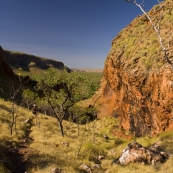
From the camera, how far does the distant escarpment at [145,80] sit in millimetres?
22345

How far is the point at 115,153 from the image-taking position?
20656 mm

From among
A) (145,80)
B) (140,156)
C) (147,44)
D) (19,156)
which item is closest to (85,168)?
(140,156)

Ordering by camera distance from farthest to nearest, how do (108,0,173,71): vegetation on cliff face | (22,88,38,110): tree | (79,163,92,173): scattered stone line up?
(22,88,38,110): tree, (108,0,173,71): vegetation on cliff face, (79,163,92,173): scattered stone

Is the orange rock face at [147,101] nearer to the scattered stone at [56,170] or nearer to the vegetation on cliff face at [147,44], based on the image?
the vegetation on cliff face at [147,44]

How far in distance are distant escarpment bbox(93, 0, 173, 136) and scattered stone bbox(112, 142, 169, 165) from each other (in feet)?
30.2

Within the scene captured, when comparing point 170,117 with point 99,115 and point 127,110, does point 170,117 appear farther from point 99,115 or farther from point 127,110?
point 99,115

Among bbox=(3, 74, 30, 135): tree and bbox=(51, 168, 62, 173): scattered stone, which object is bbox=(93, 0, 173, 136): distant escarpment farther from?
bbox=(3, 74, 30, 135): tree

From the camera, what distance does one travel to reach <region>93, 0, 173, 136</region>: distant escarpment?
73.3ft

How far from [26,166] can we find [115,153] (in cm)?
1001

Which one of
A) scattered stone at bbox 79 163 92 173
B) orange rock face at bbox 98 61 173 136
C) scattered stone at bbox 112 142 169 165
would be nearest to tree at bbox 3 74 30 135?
scattered stone at bbox 79 163 92 173

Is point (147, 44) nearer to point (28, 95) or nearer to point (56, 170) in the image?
point (56, 170)

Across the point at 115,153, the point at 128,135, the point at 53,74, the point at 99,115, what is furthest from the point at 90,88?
the point at 99,115

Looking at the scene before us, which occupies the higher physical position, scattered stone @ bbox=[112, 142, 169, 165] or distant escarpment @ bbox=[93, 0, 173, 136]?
distant escarpment @ bbox=[93, 0, 173, 136]

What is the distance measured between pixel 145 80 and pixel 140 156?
13940 mm
